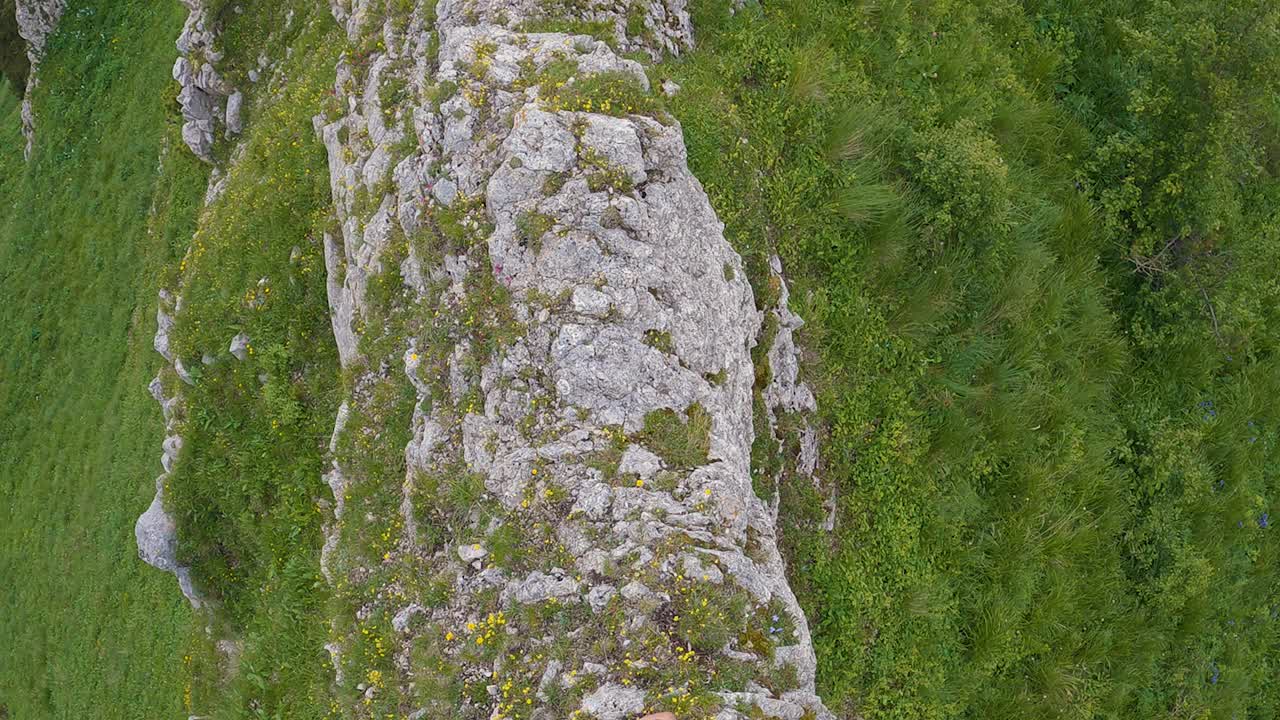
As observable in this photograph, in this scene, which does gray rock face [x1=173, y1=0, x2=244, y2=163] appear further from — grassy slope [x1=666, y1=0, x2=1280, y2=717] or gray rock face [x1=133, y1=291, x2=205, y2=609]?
grassy slope [x1=666, y1=0, x2=1280, y2=717]

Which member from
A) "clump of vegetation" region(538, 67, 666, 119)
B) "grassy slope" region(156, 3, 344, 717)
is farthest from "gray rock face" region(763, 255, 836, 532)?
"grassy slope" region(156, 3, 344, 717)

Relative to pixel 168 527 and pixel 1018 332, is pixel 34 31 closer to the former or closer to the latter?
pixel 168 527

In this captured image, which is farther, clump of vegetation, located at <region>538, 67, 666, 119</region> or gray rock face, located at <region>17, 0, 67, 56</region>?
gray rock face, located at <region>17, 0, 67, 56</region>

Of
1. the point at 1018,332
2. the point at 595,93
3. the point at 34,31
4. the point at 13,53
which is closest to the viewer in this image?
the point at 595,93

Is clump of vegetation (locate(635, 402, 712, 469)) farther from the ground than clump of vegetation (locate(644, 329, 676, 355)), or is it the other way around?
clump of vegetation (locate(644, 329, 676, 355))

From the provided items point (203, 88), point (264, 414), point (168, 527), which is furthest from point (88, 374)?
point (264, 414)

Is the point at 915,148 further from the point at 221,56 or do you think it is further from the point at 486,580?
the point at 221,56

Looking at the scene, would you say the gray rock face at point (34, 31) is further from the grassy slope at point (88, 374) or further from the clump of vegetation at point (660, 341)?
the clump of vegetation at point (660, 341)
